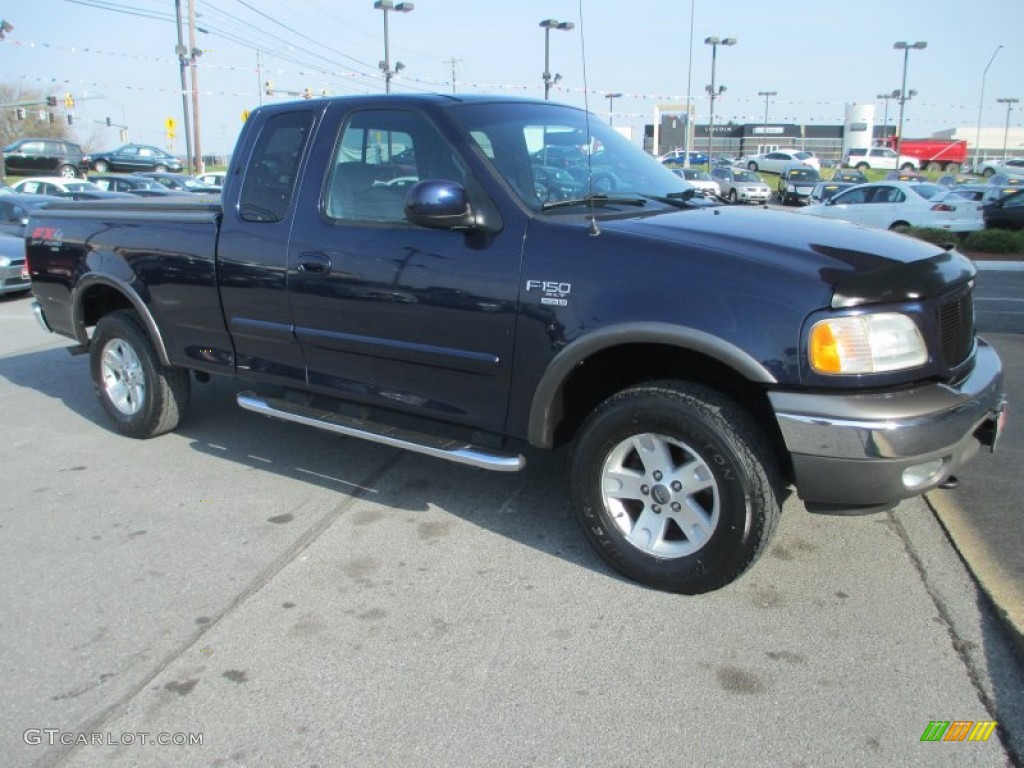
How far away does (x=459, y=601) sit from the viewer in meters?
3.43

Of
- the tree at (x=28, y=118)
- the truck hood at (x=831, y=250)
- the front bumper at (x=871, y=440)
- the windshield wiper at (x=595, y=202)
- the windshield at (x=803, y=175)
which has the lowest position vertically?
the front bumper at (x=871, y=440)

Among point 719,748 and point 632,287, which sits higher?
point 632,287

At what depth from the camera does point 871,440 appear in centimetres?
288

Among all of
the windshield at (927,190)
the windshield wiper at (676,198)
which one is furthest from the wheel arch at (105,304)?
the windshield at (927,190)

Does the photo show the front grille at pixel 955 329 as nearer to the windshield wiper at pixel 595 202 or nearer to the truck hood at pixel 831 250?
the truck hood at pixel 831 250

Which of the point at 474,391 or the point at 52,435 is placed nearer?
the point at 474,391

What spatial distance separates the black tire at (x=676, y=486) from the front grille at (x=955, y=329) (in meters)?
0.76

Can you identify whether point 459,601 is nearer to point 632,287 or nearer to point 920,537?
point 632,287

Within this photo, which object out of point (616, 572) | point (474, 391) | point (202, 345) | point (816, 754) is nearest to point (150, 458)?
point (202, 345)

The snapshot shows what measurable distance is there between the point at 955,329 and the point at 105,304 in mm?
5210

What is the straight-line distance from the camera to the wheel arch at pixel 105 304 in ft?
16.7

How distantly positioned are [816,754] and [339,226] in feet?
9.86

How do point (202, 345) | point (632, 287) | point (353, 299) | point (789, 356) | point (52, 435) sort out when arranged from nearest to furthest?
1. point (789, 356)
2. point (632, 287)
3. point (353, 299)
4. point (202, 345)
5. point (52, 435)

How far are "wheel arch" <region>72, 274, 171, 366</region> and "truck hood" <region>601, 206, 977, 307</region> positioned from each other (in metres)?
3.03
